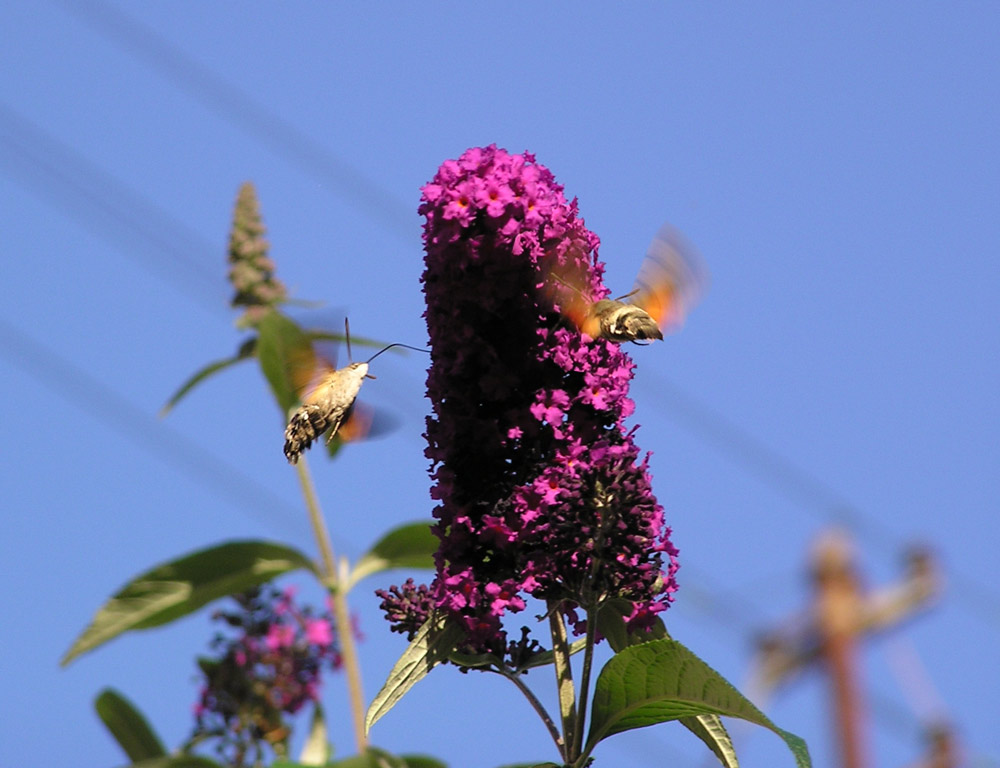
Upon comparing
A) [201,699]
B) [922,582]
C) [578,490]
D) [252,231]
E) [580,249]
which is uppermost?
[252,231]

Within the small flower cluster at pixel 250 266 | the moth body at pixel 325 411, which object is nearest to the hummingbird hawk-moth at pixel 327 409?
the moth body at pixel 325 411

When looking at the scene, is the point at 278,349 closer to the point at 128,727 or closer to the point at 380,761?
the point at 128,727

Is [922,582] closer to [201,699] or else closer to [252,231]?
[201,699]

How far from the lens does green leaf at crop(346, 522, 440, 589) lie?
18.6 ft

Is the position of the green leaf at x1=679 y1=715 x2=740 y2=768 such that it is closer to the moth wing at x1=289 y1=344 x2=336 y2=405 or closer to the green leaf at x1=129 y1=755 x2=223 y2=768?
the moth wing at x1=289 y1=344 x2=336 y2=405

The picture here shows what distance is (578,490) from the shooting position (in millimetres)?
3133

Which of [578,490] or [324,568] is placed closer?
[578,490]

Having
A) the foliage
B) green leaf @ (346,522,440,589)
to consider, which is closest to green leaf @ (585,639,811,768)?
the foliage

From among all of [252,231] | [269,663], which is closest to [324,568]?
[269,663]

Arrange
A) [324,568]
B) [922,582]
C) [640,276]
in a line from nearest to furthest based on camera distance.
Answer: [640,276] < [324,568] < [922,582]

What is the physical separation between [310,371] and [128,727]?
2619mm

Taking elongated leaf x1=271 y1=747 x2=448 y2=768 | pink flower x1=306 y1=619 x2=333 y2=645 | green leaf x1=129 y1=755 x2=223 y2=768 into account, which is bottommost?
green leaf x1=129 y1=755 x2=223 y2=768

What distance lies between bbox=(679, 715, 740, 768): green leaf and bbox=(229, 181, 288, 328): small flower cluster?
4.42 metres

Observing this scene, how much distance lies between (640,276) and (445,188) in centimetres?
57
